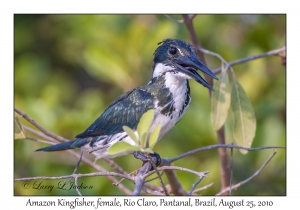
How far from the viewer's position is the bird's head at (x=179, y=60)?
3098mm

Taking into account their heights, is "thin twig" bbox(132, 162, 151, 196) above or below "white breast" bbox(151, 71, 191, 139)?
below

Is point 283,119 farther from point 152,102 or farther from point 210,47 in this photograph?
point 152,102

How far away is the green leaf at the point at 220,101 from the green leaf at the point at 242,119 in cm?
8

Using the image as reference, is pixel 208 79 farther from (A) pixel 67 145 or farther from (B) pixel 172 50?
(A) pixel 67 145

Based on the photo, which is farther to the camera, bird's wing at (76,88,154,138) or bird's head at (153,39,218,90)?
bird's wing at (76,88,154,138)

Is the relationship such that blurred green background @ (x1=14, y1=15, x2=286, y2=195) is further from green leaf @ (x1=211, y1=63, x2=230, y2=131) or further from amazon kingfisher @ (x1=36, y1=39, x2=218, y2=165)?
green leaf @ (x1=211, y1=63, x2=230, y2=131)

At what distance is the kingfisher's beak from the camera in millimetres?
3049

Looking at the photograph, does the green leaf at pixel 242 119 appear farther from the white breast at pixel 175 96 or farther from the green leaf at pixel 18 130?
the green leaf at pixel 18 130

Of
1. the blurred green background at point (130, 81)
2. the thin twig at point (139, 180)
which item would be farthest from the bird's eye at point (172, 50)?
the blurred green background at point (130, 81)

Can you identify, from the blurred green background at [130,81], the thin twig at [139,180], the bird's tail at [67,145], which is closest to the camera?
the thin twig at [139,180]

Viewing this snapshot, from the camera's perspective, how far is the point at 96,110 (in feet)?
15.4

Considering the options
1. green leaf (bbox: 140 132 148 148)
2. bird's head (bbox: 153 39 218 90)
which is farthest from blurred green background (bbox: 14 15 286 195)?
green leaf (bbox: 140 132 148 148)

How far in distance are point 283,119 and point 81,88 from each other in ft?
8.27

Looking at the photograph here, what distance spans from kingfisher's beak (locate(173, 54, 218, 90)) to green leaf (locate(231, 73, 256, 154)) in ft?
1.34
